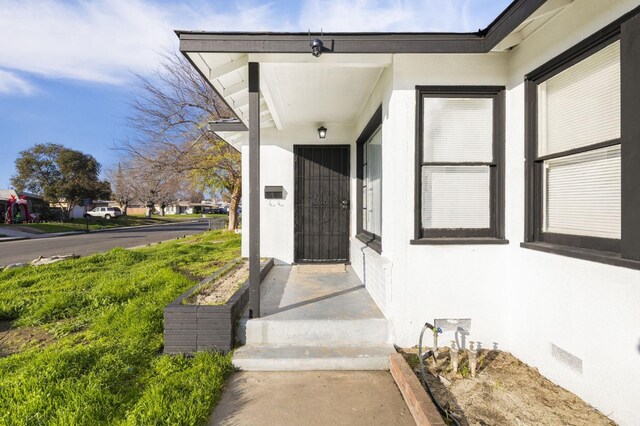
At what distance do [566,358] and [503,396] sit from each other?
561 mm

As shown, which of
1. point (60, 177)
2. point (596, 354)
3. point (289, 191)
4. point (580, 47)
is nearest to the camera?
point (596, 354)

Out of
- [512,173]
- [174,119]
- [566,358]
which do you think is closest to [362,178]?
[512,173]

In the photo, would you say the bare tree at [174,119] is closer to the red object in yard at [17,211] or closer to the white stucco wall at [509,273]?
the white stucco wall at [509,273]

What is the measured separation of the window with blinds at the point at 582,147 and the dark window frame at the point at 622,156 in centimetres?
4

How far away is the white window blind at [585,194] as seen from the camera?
207 cm

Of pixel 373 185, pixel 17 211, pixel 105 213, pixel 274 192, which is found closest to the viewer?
pixel 373 185

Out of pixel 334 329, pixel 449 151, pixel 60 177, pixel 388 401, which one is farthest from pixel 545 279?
pixel 60 177

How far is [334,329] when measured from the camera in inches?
119

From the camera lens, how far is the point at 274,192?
19.6 ft

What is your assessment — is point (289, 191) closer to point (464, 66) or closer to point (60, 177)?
point (464, 66)

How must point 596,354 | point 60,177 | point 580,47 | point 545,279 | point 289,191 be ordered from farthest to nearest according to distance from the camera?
1. point 60,177
2. point 289,191
3. point 545,279
4. point 580,47
5. point 596,354

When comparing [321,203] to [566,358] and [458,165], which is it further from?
[566,358]

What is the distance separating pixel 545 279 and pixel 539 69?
5.64 feet

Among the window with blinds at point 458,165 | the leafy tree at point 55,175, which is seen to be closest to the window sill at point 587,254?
the window with blinds at point 458,165
